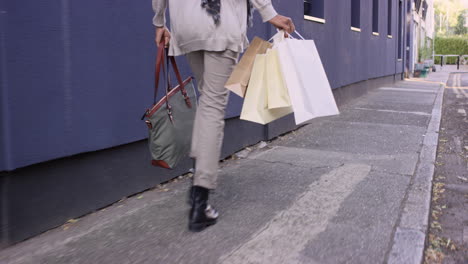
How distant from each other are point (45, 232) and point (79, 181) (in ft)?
1.20

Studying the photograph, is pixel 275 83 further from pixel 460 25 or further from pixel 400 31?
pixel 460 25

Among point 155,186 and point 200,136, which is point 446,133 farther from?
point 200,136

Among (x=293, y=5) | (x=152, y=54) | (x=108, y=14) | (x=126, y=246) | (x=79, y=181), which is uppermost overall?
(x=293, y=5)

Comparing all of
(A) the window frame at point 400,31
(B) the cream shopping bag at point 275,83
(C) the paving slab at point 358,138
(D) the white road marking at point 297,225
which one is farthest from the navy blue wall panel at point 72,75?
(A) the window frame at point 400,31

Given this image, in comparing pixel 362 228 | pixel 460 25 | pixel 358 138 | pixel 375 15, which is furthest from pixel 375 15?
pixel 460 25

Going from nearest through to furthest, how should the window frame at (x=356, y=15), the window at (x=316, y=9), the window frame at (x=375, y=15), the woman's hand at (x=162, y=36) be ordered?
the woman's hand at (x=162, y=36) → the window at (x=316, y=9) → the window frame at (x=356, y=15) → the window frame at (x=375, y=15)

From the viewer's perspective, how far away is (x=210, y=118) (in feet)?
8.87

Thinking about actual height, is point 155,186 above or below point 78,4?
below

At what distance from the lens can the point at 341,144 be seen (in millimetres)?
5637

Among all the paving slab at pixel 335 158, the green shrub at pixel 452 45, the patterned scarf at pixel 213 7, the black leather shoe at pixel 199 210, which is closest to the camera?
the patterned scarf at pixel 213 7

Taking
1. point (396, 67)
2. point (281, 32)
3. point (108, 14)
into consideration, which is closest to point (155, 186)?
point (108, 14)

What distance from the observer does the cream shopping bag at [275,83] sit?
113 inches

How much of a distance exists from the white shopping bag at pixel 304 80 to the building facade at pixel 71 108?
1132 mm

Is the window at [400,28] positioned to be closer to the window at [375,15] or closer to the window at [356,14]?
the window at [375,15]
